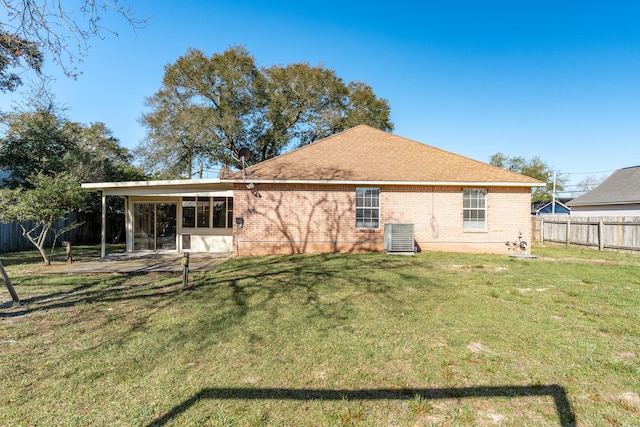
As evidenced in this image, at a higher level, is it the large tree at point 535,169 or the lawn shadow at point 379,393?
the large tree at point 535,169

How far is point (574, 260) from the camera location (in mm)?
11008

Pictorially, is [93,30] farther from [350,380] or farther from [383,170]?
[383,170]

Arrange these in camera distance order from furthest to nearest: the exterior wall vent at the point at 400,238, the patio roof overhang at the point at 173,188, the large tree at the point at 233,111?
the large tree at the point at 233,111 → the exterior wall vent at the point at 400,238 → the patio roof overhang at the point at 173,188

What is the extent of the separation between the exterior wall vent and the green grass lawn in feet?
14.6

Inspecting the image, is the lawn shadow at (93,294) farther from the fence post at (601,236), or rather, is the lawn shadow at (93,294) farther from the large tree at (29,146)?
the fence post at (601,236)

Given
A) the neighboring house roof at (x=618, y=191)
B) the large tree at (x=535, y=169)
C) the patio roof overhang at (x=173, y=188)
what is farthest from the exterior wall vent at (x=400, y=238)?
the large tree at (x=535, y=169)

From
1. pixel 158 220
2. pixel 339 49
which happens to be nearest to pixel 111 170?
pixel 158 220

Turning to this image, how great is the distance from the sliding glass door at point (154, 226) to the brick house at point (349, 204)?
0.04 metres

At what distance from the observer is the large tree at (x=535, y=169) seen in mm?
45688

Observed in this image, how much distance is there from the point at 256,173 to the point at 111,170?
13.3m

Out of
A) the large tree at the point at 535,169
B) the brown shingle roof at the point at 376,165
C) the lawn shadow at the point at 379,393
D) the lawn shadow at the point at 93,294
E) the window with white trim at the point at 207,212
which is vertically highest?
the large tree at the point at 535,169

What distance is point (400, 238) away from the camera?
1192cm

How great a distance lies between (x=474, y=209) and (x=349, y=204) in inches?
203

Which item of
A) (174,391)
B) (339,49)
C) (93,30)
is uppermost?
(339,49)
